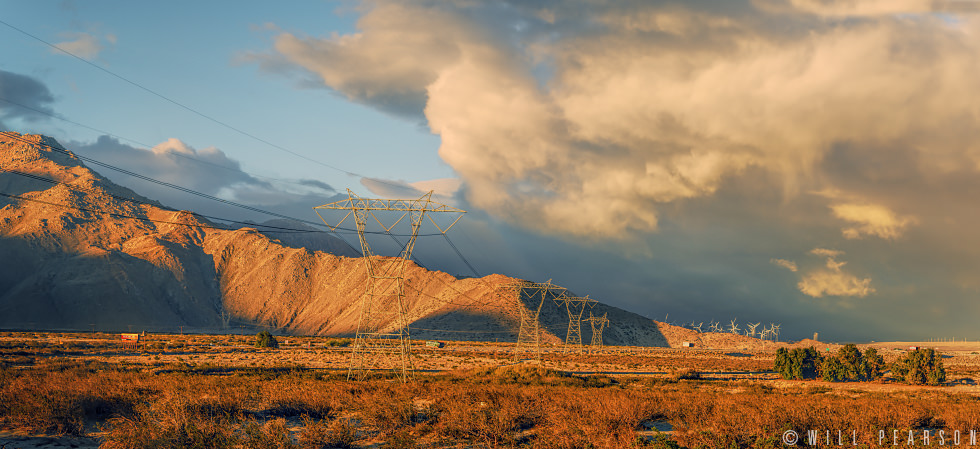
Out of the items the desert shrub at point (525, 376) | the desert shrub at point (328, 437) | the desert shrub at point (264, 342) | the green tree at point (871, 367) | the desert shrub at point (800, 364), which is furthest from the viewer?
the desert shrub at point (264, 342)

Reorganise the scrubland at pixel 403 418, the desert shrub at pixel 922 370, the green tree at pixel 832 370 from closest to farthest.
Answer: the scrubland at pixel 403 418 < the desert shrub at pixel 922 370 < the green tree at pixel 832 370

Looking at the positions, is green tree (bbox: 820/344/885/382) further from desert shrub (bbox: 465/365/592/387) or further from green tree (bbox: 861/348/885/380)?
desert shrub (bbox: 465/365/592/387)

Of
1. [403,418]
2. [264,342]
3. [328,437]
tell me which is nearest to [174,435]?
[328,437]

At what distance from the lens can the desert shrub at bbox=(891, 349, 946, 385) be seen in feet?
210

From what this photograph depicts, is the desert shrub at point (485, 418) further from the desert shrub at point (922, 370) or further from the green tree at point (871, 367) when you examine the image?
the green tree at point (871, 367)

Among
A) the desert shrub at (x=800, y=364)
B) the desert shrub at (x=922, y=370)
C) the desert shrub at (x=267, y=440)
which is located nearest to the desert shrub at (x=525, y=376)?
the desert shrub at (x=267, y=440)

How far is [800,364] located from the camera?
71.9 m

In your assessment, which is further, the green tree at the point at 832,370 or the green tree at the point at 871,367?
the green tree at the point at 871,367

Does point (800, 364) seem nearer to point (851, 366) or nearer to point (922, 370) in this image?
point (851, 366)

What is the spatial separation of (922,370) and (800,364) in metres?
12.5

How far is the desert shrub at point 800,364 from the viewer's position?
7194cm

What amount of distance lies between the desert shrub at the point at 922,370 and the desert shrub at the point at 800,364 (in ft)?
29.4

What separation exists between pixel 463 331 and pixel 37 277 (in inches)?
5812

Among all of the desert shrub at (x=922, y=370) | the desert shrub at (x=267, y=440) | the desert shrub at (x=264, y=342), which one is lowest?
the desert shrub at (x=264, y=342)
